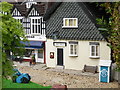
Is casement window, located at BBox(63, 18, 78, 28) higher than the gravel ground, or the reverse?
casement window, located at BBox(63, 18, 78, 28)

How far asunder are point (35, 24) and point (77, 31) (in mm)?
3398

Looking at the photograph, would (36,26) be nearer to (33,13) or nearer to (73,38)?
(33,13)

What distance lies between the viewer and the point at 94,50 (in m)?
15.9

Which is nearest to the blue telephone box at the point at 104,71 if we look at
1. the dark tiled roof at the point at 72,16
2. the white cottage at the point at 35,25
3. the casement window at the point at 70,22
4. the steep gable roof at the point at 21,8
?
the dark tiled roof at the point at 72,16

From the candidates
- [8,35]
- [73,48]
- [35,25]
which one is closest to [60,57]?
[73,48]

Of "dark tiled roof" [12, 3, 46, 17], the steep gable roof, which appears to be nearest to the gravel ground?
"dark tiled roof" [12, 3, 46, 17]

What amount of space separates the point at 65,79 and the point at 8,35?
6699mm

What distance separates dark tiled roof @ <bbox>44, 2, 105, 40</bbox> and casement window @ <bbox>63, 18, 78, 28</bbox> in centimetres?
20

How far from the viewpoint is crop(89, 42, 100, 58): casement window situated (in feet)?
51.7

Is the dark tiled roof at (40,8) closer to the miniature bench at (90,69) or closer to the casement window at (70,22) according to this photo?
the casement window at (70,22)

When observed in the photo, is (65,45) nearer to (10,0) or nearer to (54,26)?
(54,26)

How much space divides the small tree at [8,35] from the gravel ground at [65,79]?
186 inches

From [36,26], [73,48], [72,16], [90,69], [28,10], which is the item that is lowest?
[90,69]

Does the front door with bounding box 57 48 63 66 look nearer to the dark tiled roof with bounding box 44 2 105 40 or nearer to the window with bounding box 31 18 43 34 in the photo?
the dark tiled roof with bounding box 44 2 105 40
